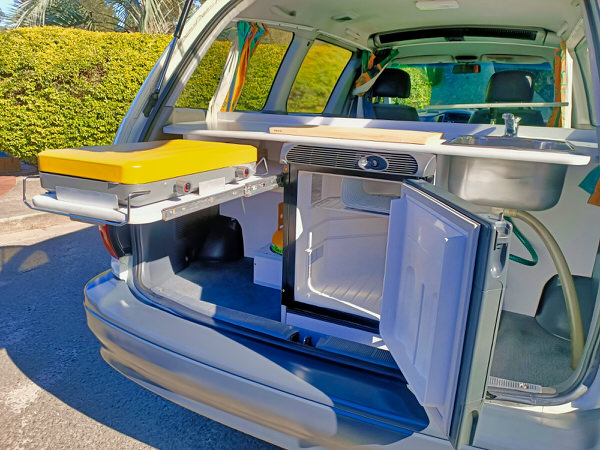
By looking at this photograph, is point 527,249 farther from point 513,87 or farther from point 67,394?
point 67,394

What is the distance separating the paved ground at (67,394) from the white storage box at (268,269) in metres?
0.79

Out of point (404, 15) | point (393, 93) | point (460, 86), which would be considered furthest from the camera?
point (393, 93)

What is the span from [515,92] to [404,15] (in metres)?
0.96

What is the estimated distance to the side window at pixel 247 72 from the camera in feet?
9.31

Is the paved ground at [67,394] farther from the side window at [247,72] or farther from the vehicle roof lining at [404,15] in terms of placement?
the vehicle roof lining at [404,15]

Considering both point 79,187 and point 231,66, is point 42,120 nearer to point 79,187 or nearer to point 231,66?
point 231,66

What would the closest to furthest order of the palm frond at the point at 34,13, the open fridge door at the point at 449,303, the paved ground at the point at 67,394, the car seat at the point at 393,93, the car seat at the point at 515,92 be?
the open fridge door at the point at 449,303 → the paved ground at the point at 67,394 → the car seat at the point at 515,92 → the car seat at the point at 393,93 → the palm frond at the point at 34,13

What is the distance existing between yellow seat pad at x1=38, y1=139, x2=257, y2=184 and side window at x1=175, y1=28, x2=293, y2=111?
0.74m

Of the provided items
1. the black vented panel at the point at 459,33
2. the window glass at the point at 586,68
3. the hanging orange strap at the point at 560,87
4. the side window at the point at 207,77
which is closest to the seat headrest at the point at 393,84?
the black vented panel at the point at 459,33

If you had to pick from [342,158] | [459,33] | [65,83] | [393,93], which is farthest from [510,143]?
[65,83]

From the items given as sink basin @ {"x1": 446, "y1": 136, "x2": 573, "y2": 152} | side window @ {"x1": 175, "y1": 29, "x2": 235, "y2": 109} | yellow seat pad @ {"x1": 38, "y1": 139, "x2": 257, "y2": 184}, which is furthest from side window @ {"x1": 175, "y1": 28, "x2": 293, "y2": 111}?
sink basin @ {"x1": 446, "y1": 136, "x2": 573, "y2": 152}

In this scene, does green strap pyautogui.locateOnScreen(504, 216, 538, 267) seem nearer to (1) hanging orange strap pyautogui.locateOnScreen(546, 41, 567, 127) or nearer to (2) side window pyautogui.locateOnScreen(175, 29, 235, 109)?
(1) hanging orange strap pyautogui.locateOnScreen(546, 41, 567, 127)

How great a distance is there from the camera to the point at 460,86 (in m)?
3.56

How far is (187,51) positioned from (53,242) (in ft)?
10.5
